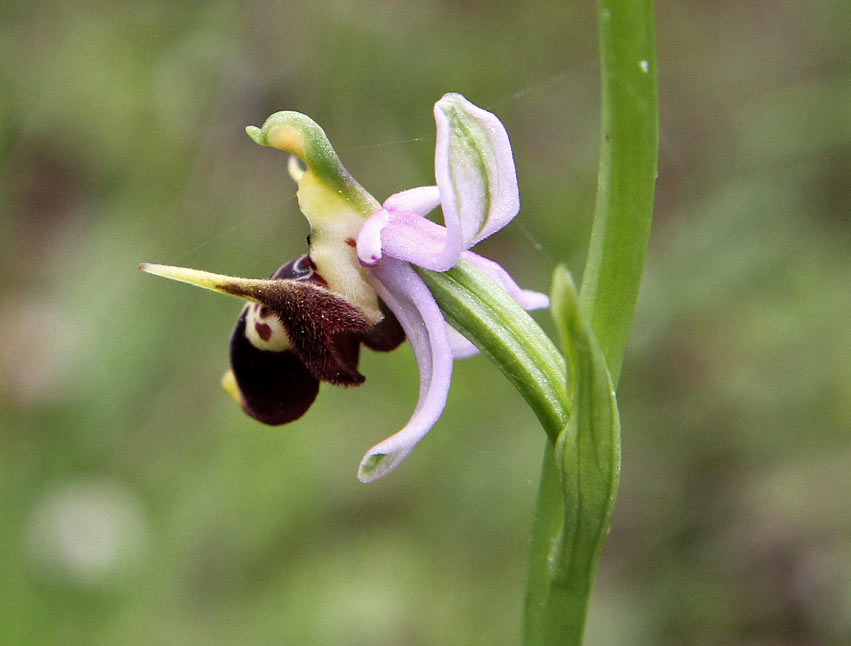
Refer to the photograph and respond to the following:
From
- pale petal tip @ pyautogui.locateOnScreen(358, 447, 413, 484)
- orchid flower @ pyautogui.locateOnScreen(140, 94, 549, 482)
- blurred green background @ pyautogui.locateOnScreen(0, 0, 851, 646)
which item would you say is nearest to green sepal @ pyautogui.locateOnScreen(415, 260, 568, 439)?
orchid flower @ pyautogui.locateOnScreen(140, 94, 549, 482)

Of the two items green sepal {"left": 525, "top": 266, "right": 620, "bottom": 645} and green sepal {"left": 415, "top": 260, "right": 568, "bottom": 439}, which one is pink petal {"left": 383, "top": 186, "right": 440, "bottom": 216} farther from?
green sepal {"left": 525, "top": 266, "right": 620, "bottom": 645}

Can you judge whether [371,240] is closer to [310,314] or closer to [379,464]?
[310,314]

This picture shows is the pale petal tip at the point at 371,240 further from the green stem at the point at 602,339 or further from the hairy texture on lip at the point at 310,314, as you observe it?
the green stem at the point at 602,339

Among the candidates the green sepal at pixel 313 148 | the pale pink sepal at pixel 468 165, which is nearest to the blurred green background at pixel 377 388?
the green sepal at pixel 313 148

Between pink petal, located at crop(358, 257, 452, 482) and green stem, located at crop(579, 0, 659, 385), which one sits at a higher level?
green stem, located at crop(579, 0, 659, 385)

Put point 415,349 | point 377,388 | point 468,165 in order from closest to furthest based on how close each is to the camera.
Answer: point 468,165, point 415,349, point 377,388

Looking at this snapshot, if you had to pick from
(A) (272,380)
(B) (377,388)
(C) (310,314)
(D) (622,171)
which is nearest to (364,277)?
(C) (310,314)
